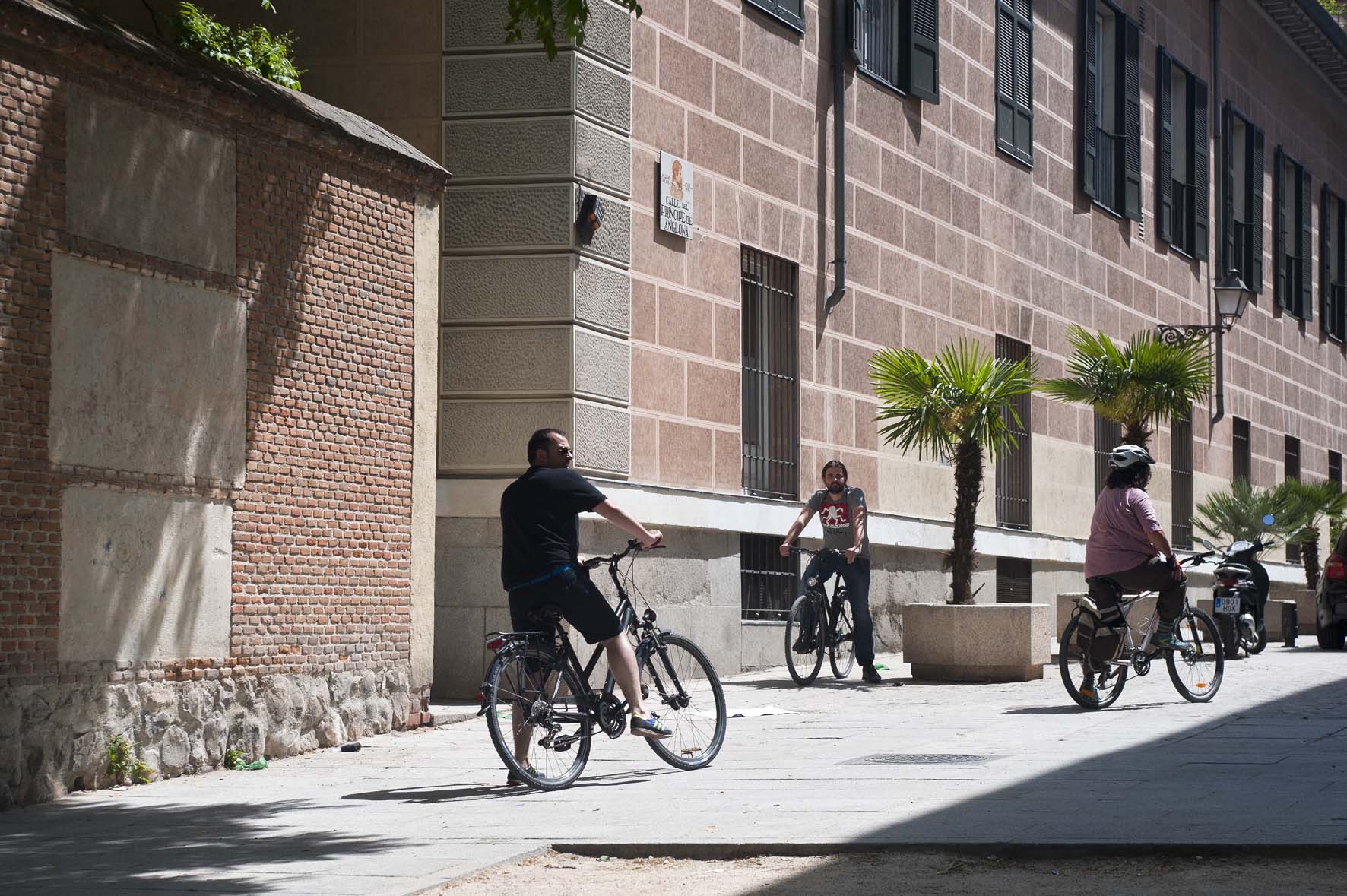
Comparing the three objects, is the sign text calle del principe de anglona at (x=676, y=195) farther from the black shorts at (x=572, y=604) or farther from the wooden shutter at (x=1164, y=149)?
the wooden shutter at (x=1164, y=149)

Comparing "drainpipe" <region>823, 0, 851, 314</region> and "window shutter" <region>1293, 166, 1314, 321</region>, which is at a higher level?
"window shutter" <region>1293, 166, 1314, 321</region>

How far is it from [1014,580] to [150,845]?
16.3 metres

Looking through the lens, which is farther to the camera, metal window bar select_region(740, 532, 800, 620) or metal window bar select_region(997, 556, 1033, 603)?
metal window bar select_region(997, 556, 1033, 603)

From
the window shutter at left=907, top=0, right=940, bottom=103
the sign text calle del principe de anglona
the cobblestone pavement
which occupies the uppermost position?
the window shutter at left=907, top=0, right=940, bottom=103

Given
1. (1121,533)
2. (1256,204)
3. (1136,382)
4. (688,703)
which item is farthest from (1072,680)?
(1256,204)

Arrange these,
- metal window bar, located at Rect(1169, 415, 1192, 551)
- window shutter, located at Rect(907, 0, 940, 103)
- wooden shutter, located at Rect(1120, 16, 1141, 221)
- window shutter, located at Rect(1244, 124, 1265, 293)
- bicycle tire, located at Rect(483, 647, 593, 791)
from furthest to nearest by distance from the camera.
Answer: window shutter, located at Rect(1244, 124, 1265, 293), metal window bar, located at Rect(1169, 415, 1192, 551), wooden shutter, located at Rect(1120, 16, 1141, 221), window shutter, located at Rect(907, 0, 940, 103), bicycle tire, located at Rect(483, 647, 593, 791)

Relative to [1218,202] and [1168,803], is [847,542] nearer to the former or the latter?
[1168,803]

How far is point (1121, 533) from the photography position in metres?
13.8

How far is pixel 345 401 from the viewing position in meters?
12.2

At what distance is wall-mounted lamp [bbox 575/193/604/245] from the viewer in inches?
589

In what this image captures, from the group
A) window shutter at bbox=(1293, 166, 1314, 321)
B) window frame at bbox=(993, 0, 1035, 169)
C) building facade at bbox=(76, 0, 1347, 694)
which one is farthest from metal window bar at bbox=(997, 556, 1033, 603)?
window shutter at bbox=(1293, 166, 1314, 321)

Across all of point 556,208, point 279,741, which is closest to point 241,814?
point 279,741

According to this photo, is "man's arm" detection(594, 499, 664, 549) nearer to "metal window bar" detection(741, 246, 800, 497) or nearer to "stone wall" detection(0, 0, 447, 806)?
"stone wall" detection(0, 0, 447, 806)

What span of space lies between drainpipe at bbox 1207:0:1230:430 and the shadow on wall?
1982cm
